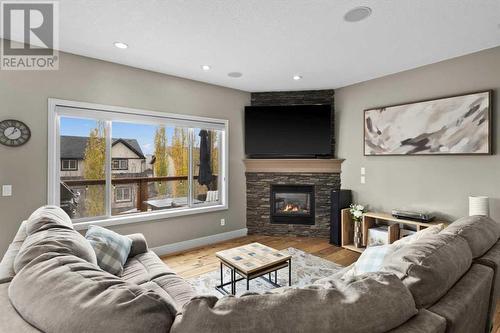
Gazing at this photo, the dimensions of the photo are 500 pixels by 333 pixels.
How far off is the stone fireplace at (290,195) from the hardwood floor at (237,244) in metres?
0.20

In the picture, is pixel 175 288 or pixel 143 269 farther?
pixel 143 269

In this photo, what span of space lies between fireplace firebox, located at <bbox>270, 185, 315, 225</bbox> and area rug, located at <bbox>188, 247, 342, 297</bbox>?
3.45 feet

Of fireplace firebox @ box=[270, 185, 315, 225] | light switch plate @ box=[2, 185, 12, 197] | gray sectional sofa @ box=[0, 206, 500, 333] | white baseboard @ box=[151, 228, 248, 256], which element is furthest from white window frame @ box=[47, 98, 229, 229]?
gray sectional sofa @ box=[0, 206, 500, 333]

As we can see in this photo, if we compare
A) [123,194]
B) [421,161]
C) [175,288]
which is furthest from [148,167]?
[421,161]

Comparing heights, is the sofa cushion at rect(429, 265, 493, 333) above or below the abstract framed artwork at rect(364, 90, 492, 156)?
below

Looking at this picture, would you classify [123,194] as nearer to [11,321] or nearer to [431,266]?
[11,321]

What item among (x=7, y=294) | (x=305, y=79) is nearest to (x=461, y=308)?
(x=7, y=294)

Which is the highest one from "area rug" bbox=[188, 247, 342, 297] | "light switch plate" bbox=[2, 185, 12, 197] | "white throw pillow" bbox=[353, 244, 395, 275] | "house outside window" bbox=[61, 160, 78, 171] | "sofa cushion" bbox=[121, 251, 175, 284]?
"house outside window" bbox=[61, 160, 78, 171]

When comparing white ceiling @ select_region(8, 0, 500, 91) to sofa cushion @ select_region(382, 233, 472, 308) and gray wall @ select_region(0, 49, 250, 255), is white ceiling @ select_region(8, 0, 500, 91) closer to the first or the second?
gray wall @ select_region(0, 49, 250, 255)

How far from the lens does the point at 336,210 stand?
13.4 ft

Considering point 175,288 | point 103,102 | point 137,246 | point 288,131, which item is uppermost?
point 103,102

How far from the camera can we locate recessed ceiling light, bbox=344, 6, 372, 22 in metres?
2.09

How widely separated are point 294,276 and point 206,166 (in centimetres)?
226

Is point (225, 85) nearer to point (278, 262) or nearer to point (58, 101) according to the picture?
point (58, 101)
